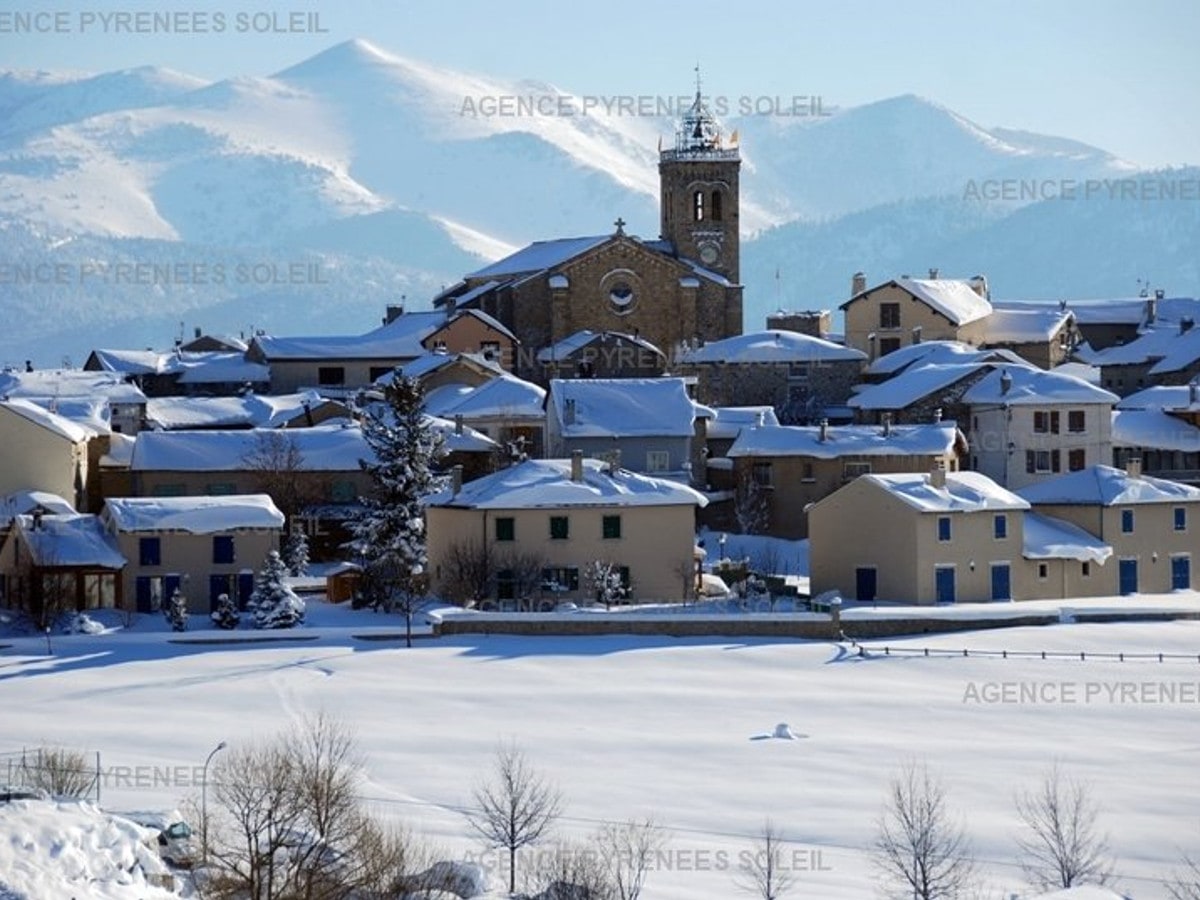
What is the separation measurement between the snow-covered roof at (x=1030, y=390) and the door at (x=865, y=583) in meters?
15.9

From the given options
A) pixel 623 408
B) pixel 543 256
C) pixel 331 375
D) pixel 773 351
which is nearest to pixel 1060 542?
pixel 623 408

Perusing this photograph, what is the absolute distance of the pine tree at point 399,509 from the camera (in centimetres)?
6003

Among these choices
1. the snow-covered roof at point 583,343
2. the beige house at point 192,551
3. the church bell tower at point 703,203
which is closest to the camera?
the beige house at point 192,551

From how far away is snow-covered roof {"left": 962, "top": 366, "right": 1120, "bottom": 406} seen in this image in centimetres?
7638

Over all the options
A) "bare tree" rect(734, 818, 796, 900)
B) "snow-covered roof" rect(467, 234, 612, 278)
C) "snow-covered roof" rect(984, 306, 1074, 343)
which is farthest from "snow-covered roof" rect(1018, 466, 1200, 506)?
"snow-covered roof" rect(467, 234, 612, 278)

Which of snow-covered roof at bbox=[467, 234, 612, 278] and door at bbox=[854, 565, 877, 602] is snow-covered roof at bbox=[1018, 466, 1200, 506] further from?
snow-covered roof at bbox=[467, 234, 612, 278]

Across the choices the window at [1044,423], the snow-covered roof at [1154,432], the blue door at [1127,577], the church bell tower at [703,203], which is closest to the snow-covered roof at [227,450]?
the blue door at [1127,577]

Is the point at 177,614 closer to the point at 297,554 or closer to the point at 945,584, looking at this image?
the point at 297,554

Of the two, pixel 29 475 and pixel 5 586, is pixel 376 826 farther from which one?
pixel 29 475

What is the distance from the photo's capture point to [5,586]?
6056cm

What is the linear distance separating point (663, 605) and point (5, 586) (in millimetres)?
13843

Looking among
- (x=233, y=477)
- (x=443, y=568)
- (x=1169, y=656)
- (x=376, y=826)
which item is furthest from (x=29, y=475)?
(x=376, y=826)

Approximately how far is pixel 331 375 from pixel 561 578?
32.5 metres

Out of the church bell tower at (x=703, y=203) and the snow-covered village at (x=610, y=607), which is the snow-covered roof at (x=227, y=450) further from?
the church bell tower at (x=703, y=203)
